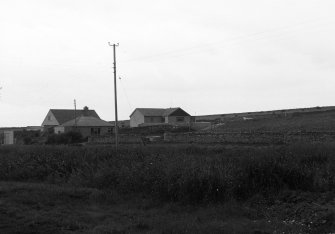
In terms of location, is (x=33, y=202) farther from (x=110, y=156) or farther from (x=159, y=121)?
(x=159, y=121)

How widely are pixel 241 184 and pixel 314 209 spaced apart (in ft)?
9.60

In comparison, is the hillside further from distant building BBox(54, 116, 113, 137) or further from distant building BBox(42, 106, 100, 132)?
distant building BBox(42, 106, 100, 132)

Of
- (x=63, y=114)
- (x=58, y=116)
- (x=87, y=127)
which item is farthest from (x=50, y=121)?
(x=87, y=127)

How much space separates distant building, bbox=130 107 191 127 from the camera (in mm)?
86312

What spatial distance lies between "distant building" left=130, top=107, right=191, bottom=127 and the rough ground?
72.3 meters

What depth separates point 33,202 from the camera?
40.6ft

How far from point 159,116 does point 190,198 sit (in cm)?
7599

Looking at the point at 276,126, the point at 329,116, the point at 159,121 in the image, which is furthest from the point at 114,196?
the point at 159,121

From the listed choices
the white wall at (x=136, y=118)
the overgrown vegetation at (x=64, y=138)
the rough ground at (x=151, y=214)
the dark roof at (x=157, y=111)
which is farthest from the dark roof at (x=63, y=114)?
the rough ground at (x=151, y=214)

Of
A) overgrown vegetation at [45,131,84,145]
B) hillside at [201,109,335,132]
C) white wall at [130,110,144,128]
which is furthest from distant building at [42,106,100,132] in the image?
hillside at [201,109,335,132]

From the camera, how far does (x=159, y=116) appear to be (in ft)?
290

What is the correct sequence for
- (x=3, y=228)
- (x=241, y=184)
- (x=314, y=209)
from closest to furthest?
1. (x=3, y=228)
2. (x=314, y=209)
3. (x=241, y=184)

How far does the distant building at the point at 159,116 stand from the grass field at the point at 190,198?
68.5 metres

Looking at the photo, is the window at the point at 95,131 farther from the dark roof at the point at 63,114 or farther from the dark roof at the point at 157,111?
the dark roof at the point at 157,111
